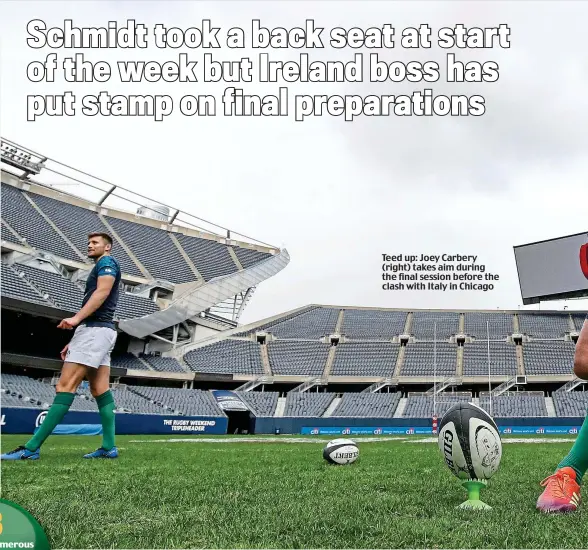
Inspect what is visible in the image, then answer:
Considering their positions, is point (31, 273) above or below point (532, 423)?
above

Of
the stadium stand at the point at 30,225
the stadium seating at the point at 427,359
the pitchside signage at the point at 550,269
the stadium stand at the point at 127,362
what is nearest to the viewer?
the stadium stand at the point at 30,225

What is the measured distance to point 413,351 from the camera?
52.3 m

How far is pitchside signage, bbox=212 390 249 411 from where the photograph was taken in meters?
41.3

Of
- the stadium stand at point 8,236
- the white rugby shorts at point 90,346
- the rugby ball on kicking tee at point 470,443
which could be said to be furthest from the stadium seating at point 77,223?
the rugby ball on kicking tee at point 470,443

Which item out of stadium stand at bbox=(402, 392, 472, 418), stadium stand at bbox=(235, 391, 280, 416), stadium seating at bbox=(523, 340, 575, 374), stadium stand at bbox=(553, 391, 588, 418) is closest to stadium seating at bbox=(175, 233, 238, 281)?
stadium stand at bbox=(235, 391, 280, 416)

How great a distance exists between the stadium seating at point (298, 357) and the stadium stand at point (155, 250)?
34.2 ft

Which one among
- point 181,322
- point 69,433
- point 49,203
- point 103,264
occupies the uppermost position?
point 49,203

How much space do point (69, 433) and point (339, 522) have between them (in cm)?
2645

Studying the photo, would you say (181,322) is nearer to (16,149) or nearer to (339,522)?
(16,149)

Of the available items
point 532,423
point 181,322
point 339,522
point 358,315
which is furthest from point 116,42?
point 358,315

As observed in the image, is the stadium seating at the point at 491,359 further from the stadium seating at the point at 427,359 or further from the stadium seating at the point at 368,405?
the stadium seating at the point at 368,405

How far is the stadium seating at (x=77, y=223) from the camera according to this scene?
153 ft

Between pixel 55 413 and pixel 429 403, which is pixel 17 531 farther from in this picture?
pixel 429 403

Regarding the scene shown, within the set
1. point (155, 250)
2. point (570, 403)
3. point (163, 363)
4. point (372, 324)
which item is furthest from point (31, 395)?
point (372, 324)
